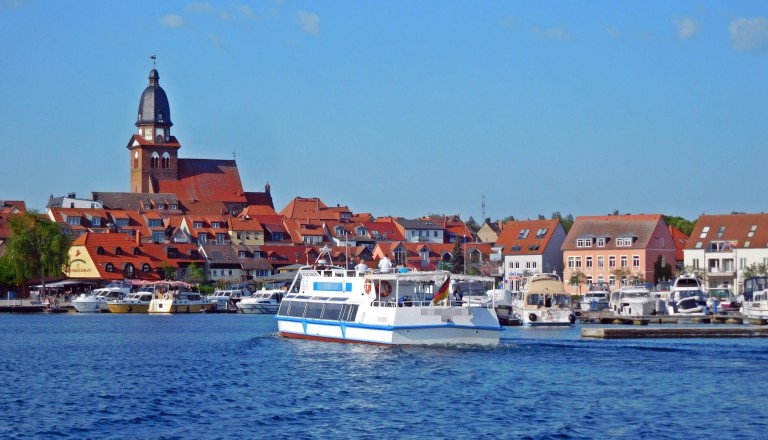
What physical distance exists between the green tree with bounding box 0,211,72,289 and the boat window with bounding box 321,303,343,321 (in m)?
75.1

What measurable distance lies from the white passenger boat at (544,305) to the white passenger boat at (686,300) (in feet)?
42.1

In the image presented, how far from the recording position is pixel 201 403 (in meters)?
43.0

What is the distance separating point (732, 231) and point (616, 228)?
15.3 metres

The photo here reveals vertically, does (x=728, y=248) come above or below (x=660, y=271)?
above

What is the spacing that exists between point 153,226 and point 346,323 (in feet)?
393

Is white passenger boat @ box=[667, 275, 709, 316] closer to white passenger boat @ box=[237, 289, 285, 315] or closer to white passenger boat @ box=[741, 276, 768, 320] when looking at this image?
white passenger boat @ box=[741, 276, 768, 320]

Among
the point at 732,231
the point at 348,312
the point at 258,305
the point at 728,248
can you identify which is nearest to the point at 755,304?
the point at 348,312

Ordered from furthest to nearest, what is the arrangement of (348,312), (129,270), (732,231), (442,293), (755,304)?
(129,270) → (732,231) → (755,304) → (348,312) → (442,293)

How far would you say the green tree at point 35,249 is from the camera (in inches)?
5325

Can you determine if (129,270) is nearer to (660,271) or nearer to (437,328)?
(660,271)

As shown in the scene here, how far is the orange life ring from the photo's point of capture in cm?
6312

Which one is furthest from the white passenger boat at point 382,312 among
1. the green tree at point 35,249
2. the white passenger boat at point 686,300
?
the green tree at point 35,249

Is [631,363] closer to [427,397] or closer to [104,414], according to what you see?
[427,397]

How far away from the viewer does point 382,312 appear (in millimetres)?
60312
